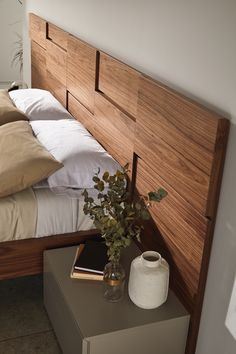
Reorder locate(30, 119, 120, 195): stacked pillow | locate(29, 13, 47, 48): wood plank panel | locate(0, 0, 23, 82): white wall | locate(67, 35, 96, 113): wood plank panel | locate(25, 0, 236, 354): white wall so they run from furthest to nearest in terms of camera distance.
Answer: locate(0, 0, 23, 82): white wall → locate(29, 13, 47, 48): wood plank panel → locate(67, 35, 96, 113): wood plank panel → locate(30, 119, 120, 195): stacked pillow → locate(25, 0, 236, 354): white wall

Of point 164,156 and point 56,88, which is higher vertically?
point 164,156

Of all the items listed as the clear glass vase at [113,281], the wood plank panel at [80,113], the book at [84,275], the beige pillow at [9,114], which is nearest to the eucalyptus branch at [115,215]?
the clear glass vase at [113,281]

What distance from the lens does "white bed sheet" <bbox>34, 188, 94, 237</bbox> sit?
78.0 inches

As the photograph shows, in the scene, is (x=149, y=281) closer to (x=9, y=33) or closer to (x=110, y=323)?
(x=110, y=323)

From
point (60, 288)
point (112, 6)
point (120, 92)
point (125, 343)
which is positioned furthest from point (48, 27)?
point (125, 343)

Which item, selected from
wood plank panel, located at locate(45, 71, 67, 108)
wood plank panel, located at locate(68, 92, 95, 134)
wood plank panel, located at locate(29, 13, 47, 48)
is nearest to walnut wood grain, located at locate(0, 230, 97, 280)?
wood plank panel, located at locate(68, 92, 95, 134)

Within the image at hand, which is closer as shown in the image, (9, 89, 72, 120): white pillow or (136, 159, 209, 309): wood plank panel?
(136, 159, 209, 309): wood plank panel

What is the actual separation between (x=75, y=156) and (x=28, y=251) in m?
0.45

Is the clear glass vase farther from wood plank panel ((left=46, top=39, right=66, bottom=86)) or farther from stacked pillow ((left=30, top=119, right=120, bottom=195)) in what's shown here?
wood plank panel ((left=46, top=39, right=66, bottom=86))

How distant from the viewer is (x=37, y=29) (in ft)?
11.7

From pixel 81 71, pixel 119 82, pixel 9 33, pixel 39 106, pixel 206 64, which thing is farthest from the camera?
pixel 9 33

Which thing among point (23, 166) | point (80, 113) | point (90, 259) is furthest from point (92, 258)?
point (80, 113)

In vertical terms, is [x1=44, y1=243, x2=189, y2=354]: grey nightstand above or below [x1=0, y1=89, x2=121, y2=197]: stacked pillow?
below

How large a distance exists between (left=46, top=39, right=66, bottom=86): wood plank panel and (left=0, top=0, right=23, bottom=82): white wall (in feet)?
6.86
